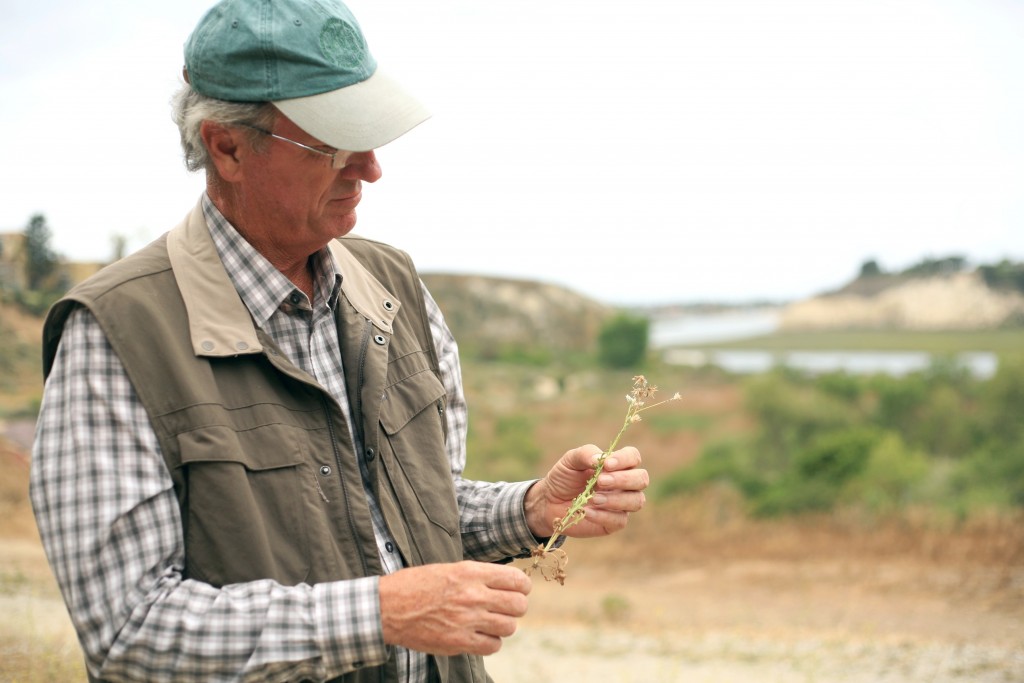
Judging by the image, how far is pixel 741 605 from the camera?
1316cm

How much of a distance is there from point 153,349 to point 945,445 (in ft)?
76.1

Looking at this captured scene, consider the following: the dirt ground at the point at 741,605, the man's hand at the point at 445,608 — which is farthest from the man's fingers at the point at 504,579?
the dirt ground at the point at 741,605

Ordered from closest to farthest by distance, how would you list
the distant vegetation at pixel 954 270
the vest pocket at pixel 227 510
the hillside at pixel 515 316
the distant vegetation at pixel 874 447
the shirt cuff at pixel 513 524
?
the vest pocket at pixel 227 510
the shirt cuff at pixel 513 524
the distant vegetation at pixel 874 447
the distant vegetation at pixel 954 270
the hillside at pixel 515 316

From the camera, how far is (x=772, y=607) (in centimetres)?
1307

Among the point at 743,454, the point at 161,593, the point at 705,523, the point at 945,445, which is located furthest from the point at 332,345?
the point at 945,445

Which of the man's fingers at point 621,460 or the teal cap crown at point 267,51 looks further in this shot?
the man's fingers at point 621,460

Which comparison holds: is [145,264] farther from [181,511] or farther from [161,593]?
[161,593]

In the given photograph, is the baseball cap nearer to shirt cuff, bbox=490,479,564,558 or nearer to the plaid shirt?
the plaid shirt

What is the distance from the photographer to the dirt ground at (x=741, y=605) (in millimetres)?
8094

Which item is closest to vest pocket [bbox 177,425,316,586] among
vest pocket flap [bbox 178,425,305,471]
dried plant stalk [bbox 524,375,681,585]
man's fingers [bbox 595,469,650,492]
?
vest pocket flap [bbox 178,425,305,471]

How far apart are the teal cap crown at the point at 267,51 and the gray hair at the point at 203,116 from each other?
3cm

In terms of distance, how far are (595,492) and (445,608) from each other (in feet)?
2.17

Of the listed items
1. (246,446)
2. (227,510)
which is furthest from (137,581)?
(246,446)

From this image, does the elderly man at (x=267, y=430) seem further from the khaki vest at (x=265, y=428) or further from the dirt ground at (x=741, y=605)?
the dirt ground at (x=741, y=605)
